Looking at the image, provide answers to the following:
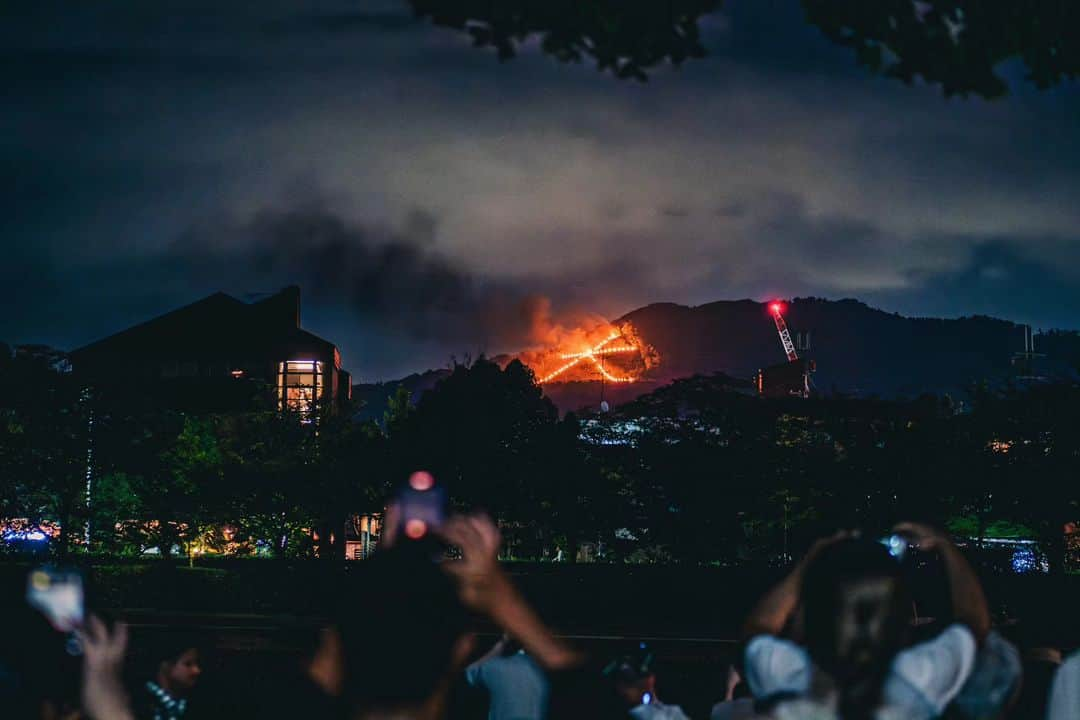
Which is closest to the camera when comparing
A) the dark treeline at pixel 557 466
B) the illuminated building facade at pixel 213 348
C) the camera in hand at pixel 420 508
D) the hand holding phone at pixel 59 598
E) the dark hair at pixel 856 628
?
the dark hair at pixel 856 628

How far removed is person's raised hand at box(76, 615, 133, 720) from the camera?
3.68 metres

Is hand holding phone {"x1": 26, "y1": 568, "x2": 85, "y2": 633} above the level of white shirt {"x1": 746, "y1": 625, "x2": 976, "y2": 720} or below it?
above

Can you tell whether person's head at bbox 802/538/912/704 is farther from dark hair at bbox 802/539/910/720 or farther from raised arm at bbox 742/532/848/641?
raised arm at bbox 742/532/848/641

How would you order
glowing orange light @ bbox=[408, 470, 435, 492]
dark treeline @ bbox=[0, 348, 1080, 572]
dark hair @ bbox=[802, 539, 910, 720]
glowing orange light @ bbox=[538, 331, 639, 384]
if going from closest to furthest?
dark hair @ bbox=[802, 539, 910, 720], glowing orange light @ bbox=[408, 470, 435, 492], dark treeline @ bbox=[0, 348, 1080, 572], glowing orange light @ bbox=[538, 331, 639, 384]

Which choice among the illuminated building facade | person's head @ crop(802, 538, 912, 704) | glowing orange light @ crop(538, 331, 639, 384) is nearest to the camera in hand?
person's head @ crop(802, 538, 912, 704)

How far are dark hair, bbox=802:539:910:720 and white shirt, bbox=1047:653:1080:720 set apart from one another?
3.11 ft

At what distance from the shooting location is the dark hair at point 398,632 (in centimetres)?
381

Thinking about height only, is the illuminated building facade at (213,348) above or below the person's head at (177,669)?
above

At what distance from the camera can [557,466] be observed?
41469 mm

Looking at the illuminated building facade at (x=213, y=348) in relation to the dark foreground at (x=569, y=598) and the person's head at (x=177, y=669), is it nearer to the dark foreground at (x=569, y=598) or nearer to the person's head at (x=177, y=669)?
the dark foreground at (x=569, y=598)

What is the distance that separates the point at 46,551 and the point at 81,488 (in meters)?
2.97

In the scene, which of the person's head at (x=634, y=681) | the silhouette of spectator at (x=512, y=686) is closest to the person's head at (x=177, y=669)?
the silhouette of spectator at (x=512, y=686)

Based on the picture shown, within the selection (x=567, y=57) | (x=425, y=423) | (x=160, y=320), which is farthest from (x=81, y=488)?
(x=160, y=320)

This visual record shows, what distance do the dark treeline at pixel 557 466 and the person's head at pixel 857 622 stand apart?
1230 inches
